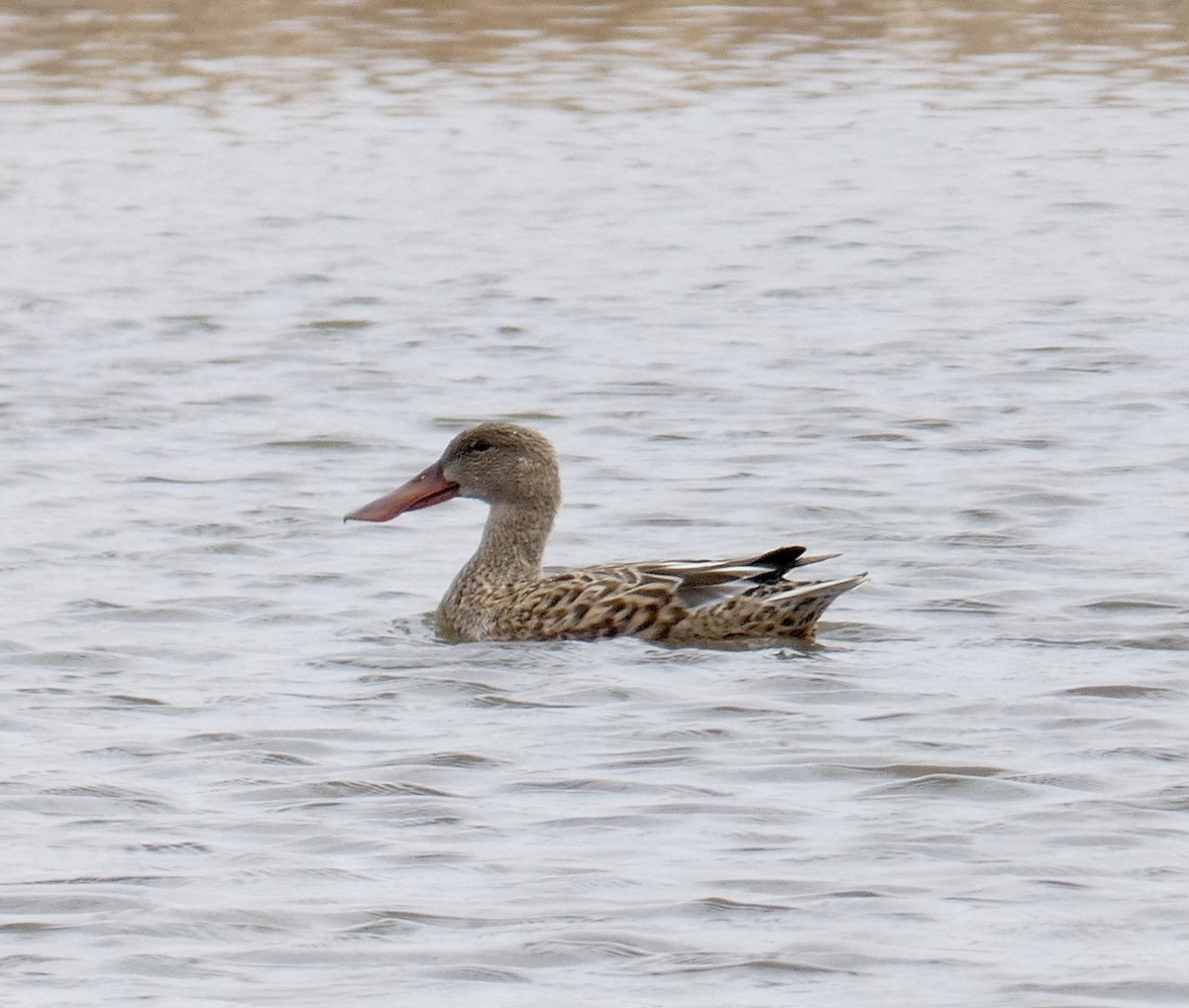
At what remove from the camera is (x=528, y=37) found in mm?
30438

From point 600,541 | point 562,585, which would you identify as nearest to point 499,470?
point 562,585

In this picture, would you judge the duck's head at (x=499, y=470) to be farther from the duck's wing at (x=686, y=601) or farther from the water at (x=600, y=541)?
the duck's wing at (x=686, y=601)

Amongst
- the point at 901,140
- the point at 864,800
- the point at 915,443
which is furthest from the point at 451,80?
the point at 864,800

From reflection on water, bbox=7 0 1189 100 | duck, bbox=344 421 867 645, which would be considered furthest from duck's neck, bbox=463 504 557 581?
reflection on water, bbox=7 0 1189 100

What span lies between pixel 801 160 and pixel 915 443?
10.1 m

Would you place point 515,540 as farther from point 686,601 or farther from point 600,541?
point 600,541

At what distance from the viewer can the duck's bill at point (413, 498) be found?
10.3m

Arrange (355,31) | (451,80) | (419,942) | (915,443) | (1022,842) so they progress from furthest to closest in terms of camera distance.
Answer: (355,31)
(451,80)
(915,443)
(1022,842)
(419,942)

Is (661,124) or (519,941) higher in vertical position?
(519,941)

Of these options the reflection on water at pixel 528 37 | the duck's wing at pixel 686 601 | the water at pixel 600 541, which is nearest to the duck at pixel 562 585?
the duck's wing at pixel 686 601

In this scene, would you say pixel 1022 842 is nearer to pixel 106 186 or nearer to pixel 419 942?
pixel 419 942

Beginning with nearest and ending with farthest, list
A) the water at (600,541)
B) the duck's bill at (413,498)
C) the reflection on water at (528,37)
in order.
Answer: the water at (600,541), the duck's bill at (413,498), the reflection on water at (528,37)

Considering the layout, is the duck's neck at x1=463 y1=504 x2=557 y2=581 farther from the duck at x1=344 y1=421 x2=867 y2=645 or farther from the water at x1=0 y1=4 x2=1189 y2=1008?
the water at x1=0 y1=4 x2=1189 y2=1008

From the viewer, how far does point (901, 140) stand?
2344cm
